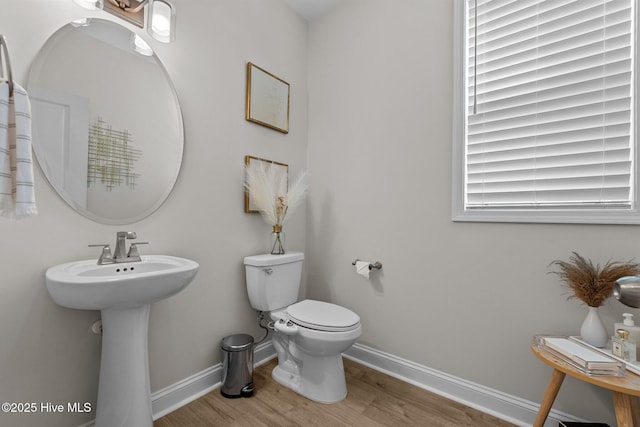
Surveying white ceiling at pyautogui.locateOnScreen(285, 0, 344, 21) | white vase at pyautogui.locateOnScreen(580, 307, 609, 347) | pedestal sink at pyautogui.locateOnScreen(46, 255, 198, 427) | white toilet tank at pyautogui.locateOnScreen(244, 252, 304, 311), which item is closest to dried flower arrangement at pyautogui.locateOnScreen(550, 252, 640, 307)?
white vase at pyautogui.locateOnScreen(580, 307, 609, 347)

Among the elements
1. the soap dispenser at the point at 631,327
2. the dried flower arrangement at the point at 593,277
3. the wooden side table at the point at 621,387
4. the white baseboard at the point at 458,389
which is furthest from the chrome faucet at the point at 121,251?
the soap dispenser at the point at 631,327

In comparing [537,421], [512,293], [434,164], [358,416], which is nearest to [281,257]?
[358,416]

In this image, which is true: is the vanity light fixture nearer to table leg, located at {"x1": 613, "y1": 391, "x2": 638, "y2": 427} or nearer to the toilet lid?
the toilet lid

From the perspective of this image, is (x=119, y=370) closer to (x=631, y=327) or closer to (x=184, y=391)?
(x=184, y=391)

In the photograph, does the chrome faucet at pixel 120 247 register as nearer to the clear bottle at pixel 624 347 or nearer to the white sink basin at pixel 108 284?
the white sink basin at pixel 108 284

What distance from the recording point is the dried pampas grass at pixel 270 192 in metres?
1.84

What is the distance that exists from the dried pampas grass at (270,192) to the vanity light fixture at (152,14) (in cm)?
81

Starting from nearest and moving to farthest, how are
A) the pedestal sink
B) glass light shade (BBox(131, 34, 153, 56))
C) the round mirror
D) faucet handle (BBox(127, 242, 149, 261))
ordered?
the pedestal sink < the round mirror < faucet handle (BBox(127, 242, 149, 261)) < glass light shade (BBox(131, 34, 153, 56))

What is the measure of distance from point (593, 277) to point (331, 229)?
4.82 ft

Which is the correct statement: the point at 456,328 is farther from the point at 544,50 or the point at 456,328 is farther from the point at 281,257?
the point at 544,50

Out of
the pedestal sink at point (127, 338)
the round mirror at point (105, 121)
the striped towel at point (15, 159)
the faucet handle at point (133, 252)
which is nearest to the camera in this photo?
the striped towel at point (15, 159)

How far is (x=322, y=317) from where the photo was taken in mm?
1603

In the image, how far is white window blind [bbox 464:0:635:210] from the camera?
4.16 ft

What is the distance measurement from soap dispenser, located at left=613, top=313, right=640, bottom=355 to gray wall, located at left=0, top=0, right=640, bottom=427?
104 millimetres
